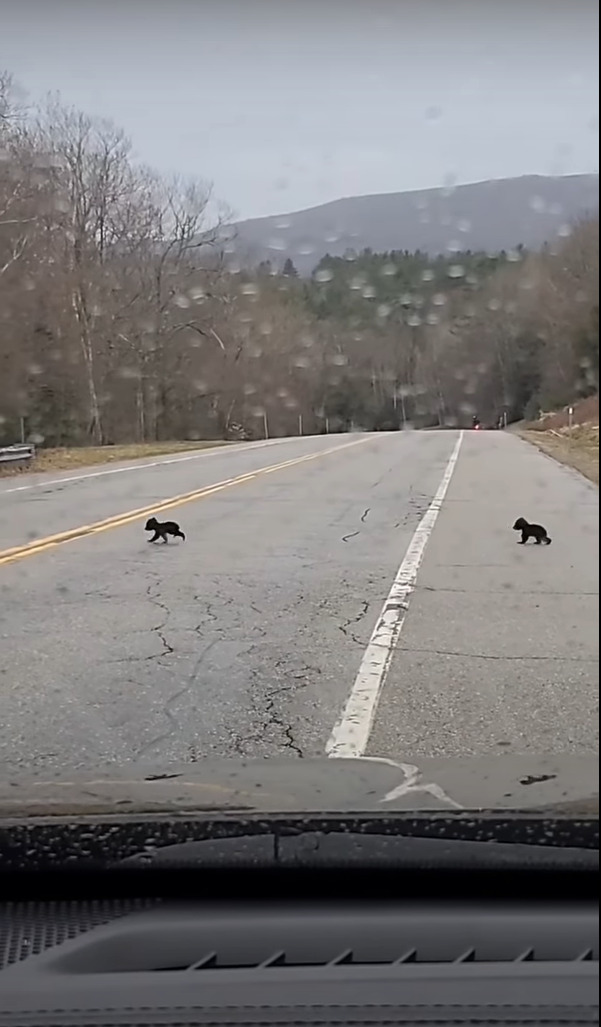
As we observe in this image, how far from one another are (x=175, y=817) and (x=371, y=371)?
3684 cm

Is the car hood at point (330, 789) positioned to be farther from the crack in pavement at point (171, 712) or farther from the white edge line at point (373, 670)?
the crack in pavement at point (171, 712)

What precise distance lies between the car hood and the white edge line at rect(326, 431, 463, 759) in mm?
921

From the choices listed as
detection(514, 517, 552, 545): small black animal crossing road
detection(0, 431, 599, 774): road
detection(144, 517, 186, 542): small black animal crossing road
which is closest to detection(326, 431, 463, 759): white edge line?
detection(0, 431, 599, 774): road

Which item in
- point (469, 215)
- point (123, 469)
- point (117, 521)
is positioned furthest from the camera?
point (123, 469)

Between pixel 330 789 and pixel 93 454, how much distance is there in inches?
1302

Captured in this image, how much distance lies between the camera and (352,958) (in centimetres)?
271

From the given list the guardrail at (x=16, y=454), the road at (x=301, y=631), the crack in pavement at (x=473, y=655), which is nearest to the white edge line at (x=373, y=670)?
the road at (x=301, y=631)

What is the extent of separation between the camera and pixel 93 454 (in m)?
36.2

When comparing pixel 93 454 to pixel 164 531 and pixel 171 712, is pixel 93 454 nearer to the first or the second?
pixel 164 531

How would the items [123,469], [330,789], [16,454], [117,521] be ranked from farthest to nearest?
[16,454] < [123,469] < [117,521] < [330,789]

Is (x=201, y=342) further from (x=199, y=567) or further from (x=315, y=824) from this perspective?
(x=315, y=824)

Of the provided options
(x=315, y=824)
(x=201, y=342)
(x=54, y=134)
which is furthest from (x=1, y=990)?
(x=201, y=342)

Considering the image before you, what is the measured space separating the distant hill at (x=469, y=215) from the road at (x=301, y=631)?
1.06 m

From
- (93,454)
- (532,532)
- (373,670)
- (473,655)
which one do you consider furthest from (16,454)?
(373,670)
